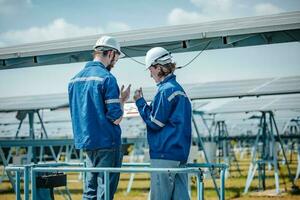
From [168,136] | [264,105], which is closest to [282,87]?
[264,105]

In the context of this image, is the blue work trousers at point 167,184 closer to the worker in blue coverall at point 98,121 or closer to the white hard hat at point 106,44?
the worker in blue coverall at point 98,121

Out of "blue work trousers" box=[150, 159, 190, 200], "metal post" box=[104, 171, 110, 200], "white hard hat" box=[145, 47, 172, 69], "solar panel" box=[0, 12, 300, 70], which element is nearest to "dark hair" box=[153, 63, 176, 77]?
"white hard hat" box=[145, 47, 172, 69]

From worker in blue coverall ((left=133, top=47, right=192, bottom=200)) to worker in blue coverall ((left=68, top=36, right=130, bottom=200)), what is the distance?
350mm

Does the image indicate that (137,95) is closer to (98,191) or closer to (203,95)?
(98,191)

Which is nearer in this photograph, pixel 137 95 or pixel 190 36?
pixel 137 95

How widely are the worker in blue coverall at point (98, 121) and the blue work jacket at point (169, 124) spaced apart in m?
0.34

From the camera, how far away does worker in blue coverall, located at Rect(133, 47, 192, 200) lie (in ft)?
15.3

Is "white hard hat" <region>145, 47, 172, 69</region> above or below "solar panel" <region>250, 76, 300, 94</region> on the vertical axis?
below

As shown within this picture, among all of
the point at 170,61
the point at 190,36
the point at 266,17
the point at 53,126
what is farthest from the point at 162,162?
the point at 53,126

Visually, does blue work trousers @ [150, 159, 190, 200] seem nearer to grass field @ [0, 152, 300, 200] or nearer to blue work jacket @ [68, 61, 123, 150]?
blue work jacket @ [68, 61, 123, 150]

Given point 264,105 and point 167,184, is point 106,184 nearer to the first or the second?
point 167,184

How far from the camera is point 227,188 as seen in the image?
13.2 metres

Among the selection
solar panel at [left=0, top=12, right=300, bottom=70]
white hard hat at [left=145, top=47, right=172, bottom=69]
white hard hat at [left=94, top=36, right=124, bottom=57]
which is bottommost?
white hard hat at [left=145, top=47, right=172, bottom=69]

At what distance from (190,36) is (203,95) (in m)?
3.42
